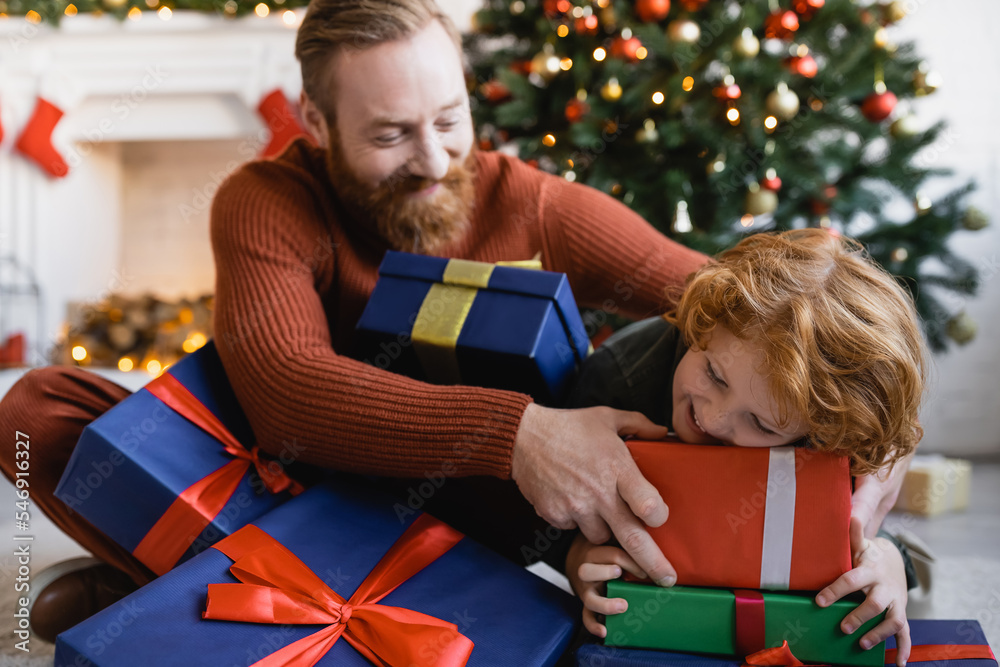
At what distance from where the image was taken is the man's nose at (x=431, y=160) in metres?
1.23

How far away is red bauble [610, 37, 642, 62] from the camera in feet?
6.52

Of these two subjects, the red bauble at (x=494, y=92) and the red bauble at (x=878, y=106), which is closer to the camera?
the red bauble at (x=878, y=106)

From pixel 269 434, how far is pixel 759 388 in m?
0.68

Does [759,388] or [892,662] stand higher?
[759,388]

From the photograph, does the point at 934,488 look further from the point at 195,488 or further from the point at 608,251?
the point at 195,488

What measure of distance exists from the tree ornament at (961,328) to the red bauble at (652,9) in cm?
124

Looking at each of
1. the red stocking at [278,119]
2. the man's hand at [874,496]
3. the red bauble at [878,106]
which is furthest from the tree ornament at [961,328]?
the red stocking at [278,119]

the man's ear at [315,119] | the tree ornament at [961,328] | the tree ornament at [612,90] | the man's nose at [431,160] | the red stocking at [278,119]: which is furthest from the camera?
the red stocking at [278,119]

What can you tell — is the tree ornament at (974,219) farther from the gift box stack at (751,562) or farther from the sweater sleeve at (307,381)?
the sweater sleeve at (307,381)

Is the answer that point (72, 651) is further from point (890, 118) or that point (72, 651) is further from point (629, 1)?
point (890, 118)

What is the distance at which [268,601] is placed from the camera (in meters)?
0.81

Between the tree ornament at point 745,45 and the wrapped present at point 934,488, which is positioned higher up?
the tree ornament at point 745,45

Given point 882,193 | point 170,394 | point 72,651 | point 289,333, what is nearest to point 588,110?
point 882,193

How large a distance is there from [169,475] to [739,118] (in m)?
1.67
